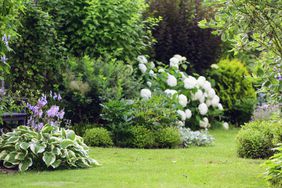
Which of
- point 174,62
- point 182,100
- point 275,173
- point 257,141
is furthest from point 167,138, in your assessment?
point 275,173

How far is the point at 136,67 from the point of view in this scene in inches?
541

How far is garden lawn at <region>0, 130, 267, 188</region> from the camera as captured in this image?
7.00 metres

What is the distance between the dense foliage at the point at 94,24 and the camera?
12.8 m

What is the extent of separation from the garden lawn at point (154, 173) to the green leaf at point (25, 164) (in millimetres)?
178

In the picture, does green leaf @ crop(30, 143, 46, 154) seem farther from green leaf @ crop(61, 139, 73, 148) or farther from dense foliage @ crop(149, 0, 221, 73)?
dense foliage @ crop(149, 0, 221, 73)

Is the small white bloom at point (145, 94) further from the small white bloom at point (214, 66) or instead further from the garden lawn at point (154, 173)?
the small white bloom at point (214, 66)

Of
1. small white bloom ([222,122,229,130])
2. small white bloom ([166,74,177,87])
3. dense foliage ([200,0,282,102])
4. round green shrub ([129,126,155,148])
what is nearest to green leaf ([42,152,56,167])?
dense foliage ([200,0,282,102])

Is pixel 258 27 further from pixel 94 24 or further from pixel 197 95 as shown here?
pixel 197 95

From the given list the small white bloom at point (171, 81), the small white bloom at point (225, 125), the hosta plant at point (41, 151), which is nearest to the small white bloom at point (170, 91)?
the small white bloom at point (171, 81)

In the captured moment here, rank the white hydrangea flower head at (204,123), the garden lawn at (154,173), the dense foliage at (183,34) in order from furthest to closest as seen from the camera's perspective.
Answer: the dense foliage at (183,34) → the white hydrangea flower head at (204,123) → the garden lawn at (154,173)

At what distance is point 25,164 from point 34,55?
430 centimetres

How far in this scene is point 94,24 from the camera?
12.9m

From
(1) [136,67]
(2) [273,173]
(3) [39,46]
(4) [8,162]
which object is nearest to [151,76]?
(1) [136,67]

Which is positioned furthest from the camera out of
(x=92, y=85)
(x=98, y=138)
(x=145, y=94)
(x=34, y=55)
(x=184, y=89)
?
(x=184, y=89)
